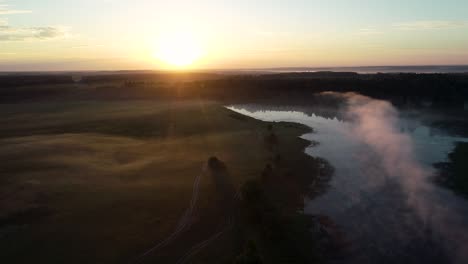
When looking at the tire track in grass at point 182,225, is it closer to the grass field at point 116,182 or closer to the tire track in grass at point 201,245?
the grass field at point 116,182

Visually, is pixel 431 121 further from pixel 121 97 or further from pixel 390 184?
pixel 121 97

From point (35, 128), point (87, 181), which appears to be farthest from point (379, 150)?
point (35, 128)

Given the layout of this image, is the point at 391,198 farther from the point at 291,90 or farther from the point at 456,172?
the point at 291,90

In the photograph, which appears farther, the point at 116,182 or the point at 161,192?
the point at 116,182

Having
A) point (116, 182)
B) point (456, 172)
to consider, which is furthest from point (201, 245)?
point (456, 172)

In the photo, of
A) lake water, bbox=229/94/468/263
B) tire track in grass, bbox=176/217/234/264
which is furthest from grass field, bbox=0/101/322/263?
lake water, bbox=229/94/468/263
